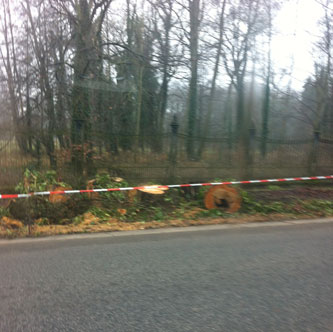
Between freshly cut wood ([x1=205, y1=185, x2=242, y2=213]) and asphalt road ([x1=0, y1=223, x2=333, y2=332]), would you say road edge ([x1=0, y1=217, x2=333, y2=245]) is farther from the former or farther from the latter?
freshly cut wood ([x1=205, y1=185, x2=242, y2=213])

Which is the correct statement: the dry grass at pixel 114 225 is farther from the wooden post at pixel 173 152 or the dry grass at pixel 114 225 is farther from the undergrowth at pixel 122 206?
the wooden post at pixel 173 152

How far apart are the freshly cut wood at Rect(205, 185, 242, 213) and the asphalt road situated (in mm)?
2227

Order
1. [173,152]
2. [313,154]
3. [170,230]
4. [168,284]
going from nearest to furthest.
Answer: [168,284]
[170,230]
[173,152]
[313,154]

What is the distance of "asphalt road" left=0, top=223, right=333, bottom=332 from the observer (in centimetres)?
292

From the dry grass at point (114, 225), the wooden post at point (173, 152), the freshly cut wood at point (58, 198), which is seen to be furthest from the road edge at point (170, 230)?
the wooden post at point (173, 152)

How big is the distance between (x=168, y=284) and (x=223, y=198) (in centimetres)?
462

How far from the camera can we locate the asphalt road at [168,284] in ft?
9.59

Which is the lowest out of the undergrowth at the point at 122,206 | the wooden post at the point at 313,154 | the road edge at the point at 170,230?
the road edge at the point at 170,230

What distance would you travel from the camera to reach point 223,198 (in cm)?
807

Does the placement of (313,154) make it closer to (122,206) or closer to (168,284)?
(122,206)

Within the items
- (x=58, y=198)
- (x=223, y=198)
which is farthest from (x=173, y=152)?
(x=58, y=198)

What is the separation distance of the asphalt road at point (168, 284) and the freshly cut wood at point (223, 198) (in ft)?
7.31

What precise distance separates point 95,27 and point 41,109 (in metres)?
4.17

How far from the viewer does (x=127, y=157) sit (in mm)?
9109
